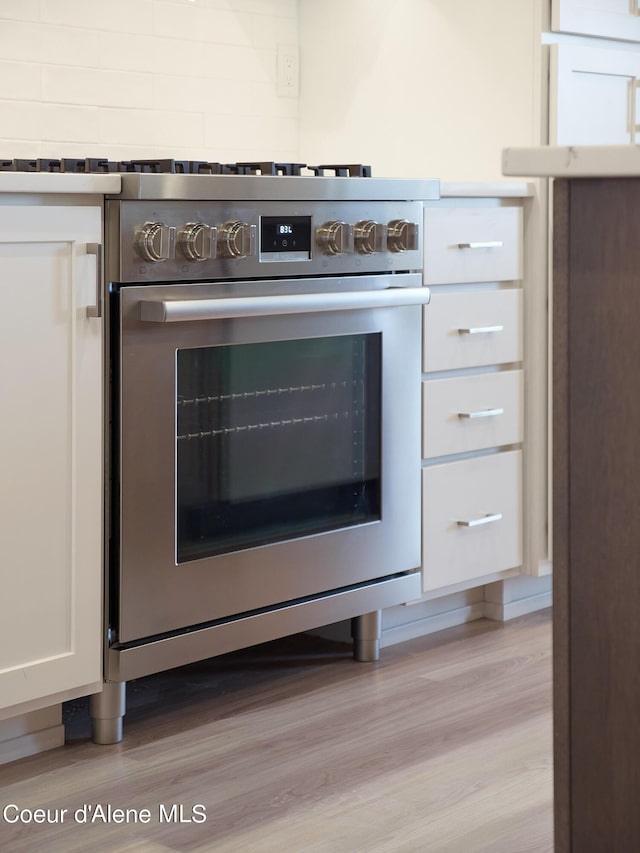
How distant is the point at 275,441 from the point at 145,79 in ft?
3.75

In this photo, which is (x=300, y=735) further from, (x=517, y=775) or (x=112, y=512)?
(x=112, y=512)

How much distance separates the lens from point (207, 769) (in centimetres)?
200

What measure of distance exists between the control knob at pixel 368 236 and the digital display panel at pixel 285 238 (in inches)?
5.2

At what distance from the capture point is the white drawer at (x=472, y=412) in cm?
258

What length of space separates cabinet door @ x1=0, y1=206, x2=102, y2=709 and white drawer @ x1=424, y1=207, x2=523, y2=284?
0.84 m

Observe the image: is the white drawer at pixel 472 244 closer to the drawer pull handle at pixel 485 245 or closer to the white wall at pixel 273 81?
the drawer pull handle at pixel 485 245

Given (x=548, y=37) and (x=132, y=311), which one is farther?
(x=548, y=37)

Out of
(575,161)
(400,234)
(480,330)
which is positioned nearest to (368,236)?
(400,234)

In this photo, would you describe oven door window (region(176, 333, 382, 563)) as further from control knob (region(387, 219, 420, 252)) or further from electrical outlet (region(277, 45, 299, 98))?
electrical outlet (region(277, 45, 299, 98))

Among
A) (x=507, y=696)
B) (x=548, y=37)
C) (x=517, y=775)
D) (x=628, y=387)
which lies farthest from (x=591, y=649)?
(x=548, y=37)

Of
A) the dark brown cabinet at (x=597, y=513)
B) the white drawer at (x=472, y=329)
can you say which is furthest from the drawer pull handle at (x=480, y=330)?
the dark brown cabinet at (x=597, y=513)

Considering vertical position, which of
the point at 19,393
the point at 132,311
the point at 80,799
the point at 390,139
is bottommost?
the point at 80,799

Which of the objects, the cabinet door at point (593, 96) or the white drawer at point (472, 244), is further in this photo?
the cabinet door at point (593, 96)

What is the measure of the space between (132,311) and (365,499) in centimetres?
72
